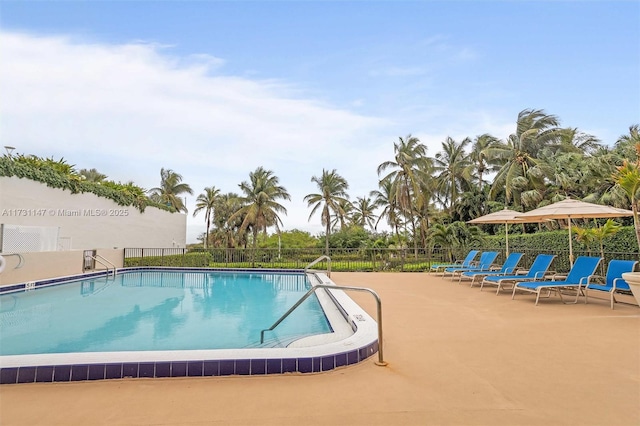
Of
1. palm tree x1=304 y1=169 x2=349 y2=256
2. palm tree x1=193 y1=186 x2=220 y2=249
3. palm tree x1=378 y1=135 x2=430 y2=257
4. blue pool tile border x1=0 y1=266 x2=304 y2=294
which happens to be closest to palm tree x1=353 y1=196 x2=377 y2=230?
palm tree x1=304 y1=169 x2=349 y2=256

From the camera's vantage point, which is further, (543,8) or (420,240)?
(420,240)

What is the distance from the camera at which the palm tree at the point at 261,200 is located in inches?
1056

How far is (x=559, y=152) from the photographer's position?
21469mm

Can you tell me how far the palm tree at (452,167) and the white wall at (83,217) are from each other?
770 inches

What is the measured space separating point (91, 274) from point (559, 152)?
24.2m

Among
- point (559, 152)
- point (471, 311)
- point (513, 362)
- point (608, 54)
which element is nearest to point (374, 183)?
point (559, 152)

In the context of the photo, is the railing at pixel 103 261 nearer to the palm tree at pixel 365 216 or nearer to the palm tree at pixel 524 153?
the palm tree at pixel 524 153

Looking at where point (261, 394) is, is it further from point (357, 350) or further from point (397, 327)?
point (397, 327)

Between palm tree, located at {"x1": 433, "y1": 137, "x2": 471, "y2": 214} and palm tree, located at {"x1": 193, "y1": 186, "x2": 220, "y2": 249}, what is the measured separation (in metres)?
21.9

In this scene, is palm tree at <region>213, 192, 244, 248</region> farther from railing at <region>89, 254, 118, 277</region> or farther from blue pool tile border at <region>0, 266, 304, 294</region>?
railing at <region>89, 254, 118, 277</region>

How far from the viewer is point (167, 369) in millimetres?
3072

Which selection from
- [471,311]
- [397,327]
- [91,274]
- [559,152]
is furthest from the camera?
[559,152]

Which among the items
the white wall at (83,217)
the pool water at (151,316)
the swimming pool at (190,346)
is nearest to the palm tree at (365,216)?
the white wall at (83,217)

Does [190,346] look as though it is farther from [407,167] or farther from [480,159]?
[480,159]
